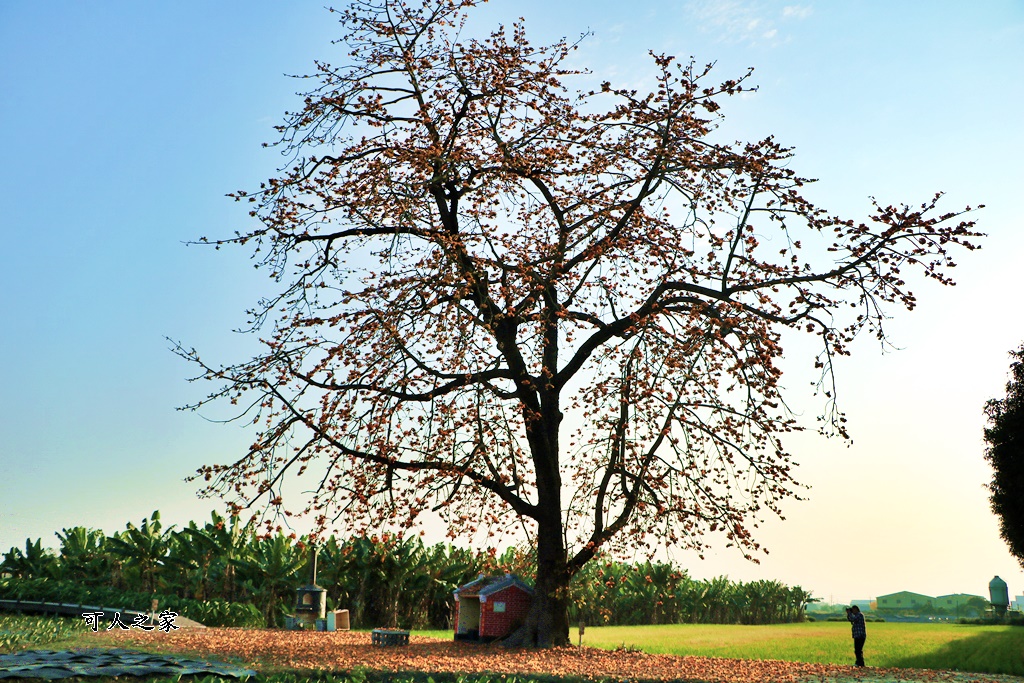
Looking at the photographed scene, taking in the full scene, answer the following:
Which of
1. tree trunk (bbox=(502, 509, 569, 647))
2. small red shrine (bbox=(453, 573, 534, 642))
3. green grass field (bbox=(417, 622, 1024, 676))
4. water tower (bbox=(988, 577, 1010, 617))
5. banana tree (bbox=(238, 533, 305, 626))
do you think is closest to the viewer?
tree trunk (bbox=(502, 509, 569, 647))

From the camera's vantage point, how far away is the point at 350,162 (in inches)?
633

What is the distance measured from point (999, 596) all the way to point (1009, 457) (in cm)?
1345

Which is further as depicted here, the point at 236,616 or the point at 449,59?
the point at 236,616

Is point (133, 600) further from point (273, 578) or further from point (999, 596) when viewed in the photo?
point (999, 596)

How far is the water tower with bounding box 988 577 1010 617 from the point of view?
105 ft

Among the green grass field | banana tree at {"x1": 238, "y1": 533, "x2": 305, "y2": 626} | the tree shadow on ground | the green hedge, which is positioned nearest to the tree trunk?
the green grass field

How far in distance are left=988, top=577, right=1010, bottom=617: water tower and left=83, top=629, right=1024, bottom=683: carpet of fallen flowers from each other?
63.2 feet

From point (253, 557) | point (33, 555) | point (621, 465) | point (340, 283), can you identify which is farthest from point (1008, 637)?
point (33, 555)

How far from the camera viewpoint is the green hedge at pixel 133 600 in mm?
23500

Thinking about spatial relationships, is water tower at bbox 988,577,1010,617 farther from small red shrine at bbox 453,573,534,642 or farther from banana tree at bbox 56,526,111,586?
banana tree at bbox 56,526,111,586

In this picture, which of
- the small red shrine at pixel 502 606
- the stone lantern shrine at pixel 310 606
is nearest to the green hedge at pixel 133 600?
the stone lantern shrine at pixel 310 606

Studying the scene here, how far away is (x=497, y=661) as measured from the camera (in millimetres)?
14844

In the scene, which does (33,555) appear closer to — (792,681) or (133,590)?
(133,590)

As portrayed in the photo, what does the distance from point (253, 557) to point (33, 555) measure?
29.3 feet
